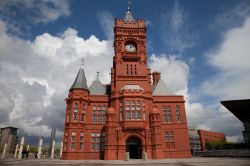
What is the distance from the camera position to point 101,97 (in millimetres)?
43406

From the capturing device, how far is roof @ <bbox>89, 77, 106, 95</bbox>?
45853 mm

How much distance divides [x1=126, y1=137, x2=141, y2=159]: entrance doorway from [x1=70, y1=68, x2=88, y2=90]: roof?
14.8 meters

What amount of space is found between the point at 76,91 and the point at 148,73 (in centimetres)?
1636

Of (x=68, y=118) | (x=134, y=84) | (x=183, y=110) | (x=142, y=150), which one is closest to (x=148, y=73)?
(x=134, y=84)

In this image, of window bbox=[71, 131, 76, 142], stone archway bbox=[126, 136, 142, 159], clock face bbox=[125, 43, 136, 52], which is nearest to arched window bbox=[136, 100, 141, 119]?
stone archway bbox=[126, 136, 142, 159]

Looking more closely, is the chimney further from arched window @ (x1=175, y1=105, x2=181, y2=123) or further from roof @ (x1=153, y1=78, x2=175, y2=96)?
arched window @ (x1=175, y1=105, x2=181, y2=123)

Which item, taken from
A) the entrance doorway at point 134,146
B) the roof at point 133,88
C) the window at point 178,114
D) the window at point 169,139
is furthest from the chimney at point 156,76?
the entrance doorway at point 134,146

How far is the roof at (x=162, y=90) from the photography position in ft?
151

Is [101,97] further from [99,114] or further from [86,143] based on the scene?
[86,143]

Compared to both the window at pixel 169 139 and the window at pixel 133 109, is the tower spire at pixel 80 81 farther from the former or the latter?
the window at pixel 169 139

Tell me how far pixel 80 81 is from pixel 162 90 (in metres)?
19.1

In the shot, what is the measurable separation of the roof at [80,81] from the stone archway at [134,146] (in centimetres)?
1475

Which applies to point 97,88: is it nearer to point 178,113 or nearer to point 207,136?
point 178,113

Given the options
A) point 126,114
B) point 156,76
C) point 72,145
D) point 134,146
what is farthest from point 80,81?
point 156,76
